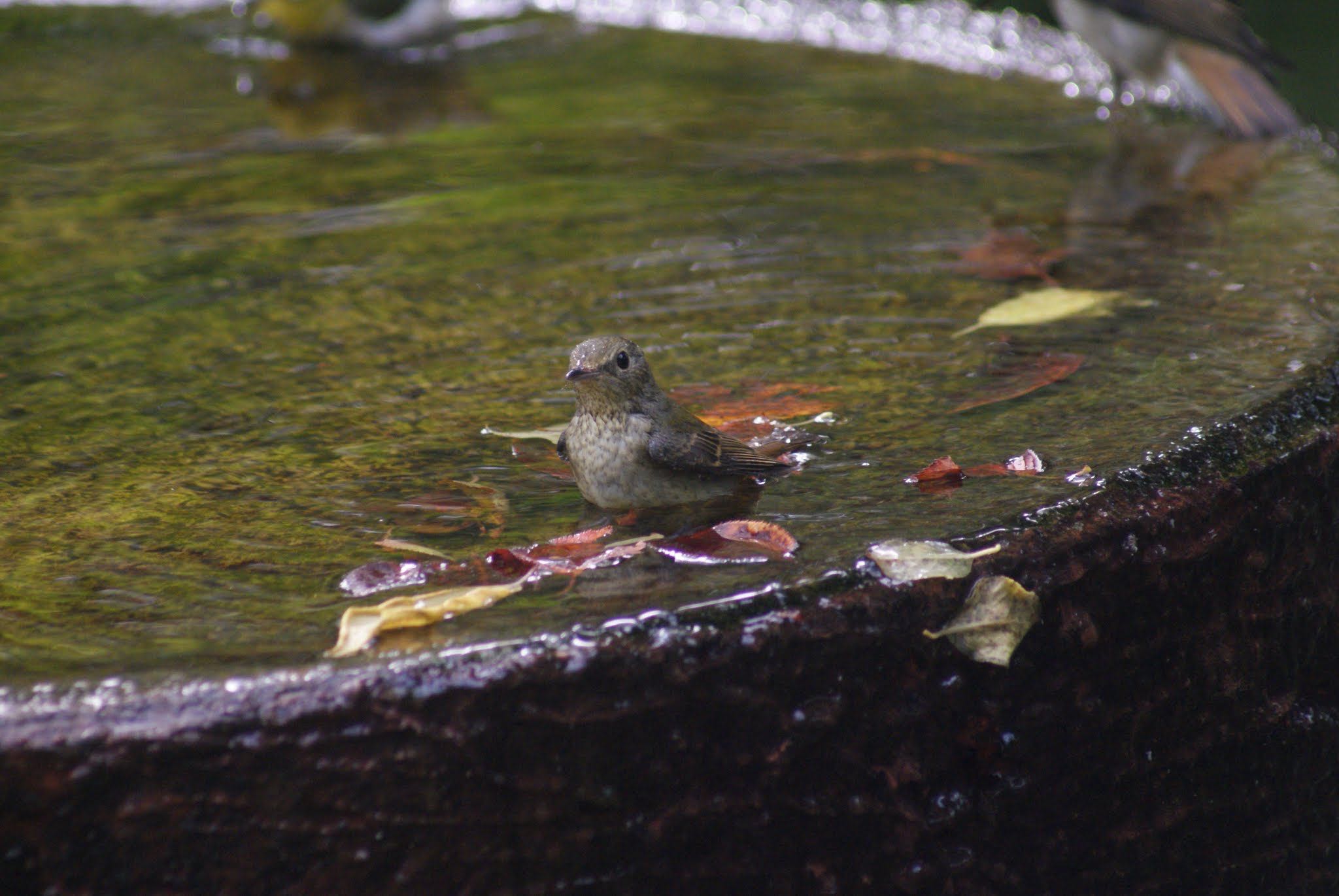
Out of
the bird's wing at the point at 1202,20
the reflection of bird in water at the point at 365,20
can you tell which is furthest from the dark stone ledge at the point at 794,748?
the reflection of bird in water at the point at 365,20

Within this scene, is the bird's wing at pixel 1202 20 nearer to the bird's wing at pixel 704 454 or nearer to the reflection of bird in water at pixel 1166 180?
the reflection of bird in water at pixel 1166 180

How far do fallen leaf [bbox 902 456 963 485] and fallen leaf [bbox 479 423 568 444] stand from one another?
30.9 inches

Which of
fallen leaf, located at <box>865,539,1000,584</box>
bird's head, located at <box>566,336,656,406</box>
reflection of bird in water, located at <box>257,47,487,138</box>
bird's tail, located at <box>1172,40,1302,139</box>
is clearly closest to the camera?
fallen leaf, located at <box>865,539,1000,584</box>

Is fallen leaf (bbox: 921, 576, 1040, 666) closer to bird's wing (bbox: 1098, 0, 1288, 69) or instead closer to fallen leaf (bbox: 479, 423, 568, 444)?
fallen leaf (bbox: 479, 423, 568, 444)

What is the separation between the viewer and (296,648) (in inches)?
80.8

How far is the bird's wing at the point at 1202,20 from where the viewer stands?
6.79 meters

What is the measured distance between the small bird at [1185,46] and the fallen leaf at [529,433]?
428 cm

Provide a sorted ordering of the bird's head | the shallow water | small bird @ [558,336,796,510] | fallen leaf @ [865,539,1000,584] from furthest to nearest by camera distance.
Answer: the bird's head → small bird @ [558,336,796,510] → the shallow water → fallen leaf @ [865,539,1000,584]

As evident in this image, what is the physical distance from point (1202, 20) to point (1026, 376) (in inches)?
179

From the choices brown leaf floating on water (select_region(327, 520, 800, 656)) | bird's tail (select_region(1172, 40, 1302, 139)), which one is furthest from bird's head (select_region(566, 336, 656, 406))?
bird's tail (select_region(1172, 40, 1302, 139))

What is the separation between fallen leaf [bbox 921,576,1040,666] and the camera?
7.19 feet

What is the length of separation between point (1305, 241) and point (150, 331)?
10.4 feet

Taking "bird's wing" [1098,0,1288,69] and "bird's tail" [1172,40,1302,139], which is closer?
"bird's tail" [1172,40,1302,139]

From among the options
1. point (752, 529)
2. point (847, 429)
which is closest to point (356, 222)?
point (847, 429)
